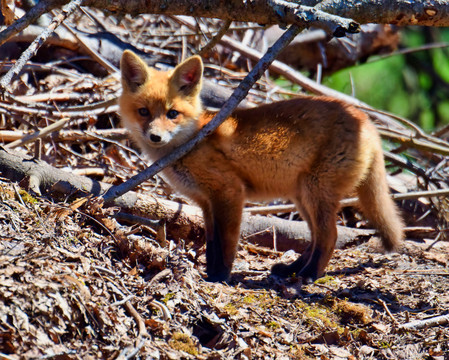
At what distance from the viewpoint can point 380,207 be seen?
4.86 metres

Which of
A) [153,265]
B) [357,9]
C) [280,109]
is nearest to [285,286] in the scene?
[153,265]

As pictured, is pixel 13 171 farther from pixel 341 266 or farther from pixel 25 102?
pixel 341 266

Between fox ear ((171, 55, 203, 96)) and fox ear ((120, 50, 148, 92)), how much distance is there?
0.28 m

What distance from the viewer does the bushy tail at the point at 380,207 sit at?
4.83 metres

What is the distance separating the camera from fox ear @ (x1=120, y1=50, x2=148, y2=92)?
4.61 meters

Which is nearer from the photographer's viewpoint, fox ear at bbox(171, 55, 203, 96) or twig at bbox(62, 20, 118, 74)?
fox ear at bbox(171, 55, 203, 96)

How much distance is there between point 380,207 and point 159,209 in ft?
6.95

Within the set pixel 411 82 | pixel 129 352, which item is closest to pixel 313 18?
pixel 129 352

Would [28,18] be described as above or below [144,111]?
above

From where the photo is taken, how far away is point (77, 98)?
20.2 ft

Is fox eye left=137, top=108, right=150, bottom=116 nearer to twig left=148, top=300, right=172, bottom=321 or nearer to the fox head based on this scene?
the fox head

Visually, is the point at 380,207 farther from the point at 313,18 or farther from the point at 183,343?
the point at 183,343

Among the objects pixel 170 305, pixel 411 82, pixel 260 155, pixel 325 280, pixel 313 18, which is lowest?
pixel 325 280

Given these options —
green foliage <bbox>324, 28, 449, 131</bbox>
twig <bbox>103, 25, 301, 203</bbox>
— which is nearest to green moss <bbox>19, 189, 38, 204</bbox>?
twig <bbox>103, 25, 301, 203</bbox>
